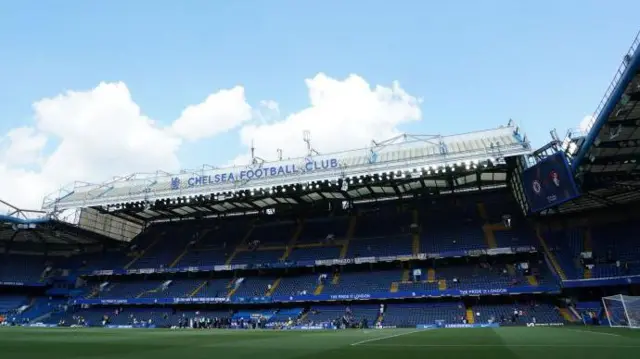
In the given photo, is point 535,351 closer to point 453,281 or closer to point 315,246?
point 453,281

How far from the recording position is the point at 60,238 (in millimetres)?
60812

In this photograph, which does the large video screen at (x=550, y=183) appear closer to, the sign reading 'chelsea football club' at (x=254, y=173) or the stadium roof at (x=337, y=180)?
the stadium roof at (x=337, y=180)

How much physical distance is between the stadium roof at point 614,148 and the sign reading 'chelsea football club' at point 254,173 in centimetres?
2139

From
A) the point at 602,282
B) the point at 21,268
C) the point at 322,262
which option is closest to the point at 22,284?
the point at 21,268

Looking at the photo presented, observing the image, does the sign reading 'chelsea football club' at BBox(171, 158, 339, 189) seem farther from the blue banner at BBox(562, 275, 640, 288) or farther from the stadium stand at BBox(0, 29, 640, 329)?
the blue banner at BBox(562, 275, 640, 288)

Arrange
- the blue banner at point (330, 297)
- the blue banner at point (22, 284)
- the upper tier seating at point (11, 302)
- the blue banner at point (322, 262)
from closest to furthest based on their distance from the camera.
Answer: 1. the blue banner at point (330, 297)
2. the blue banner at point (322, 262)
3. the upper tier seating at point (11, 302)
4. the blue banner at point (22, 284)

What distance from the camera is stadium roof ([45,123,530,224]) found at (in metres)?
40.0


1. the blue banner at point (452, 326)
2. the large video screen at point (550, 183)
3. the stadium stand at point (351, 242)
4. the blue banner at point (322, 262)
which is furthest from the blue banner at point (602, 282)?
the blue banner at point (452, 326)

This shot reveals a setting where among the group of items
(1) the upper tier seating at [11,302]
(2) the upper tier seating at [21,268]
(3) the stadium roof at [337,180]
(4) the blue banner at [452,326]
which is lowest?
(4) the blue banner at [452,326]

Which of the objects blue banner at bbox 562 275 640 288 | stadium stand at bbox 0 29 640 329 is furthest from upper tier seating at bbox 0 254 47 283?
blue banner at bbox 562 275 640 288

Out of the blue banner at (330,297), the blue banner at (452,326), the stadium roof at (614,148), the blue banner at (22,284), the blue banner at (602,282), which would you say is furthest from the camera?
the blue banner at (22,284)

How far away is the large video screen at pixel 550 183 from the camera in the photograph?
31003 millimetres

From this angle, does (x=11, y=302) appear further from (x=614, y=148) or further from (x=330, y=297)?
(x=614, y=148)

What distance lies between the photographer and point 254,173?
46156 millimetres
